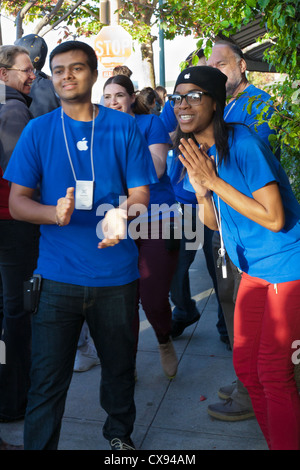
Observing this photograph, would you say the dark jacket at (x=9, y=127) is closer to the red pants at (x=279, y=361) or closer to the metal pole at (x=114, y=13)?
the red pants at (x=279, y=361)

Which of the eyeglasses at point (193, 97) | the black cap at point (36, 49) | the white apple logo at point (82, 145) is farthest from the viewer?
the black cap at point (36, 49)

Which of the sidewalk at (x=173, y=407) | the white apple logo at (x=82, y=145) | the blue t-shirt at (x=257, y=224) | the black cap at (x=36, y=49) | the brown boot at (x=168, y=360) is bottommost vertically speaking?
the sidewalk at (x=173, y=407)

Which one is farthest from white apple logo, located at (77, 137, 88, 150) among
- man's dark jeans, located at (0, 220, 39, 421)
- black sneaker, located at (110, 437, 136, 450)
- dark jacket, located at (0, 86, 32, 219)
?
black sneaker, located at (110, 437, 136, 450)

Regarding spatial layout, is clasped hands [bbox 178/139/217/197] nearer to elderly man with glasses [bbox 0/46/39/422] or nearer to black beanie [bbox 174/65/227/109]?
black beanie [bbox 174/65/227/109]

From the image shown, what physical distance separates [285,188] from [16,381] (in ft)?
6.56

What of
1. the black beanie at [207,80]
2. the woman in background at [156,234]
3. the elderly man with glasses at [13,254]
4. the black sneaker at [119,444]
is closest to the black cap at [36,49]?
the woman in background at [156,234]

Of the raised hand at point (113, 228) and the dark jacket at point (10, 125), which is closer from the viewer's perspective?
the raised hand at point (113, 228)

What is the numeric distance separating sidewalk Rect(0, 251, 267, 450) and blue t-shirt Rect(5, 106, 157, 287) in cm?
116

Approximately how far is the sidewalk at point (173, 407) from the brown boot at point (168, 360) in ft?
0.21

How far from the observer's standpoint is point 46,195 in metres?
2.85

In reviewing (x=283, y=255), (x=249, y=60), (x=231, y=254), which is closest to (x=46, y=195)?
(x=231, y=254)

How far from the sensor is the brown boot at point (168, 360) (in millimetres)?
4308

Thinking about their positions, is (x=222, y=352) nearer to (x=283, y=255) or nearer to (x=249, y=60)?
(x=283, y=255)

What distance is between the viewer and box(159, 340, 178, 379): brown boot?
4.31 meters
